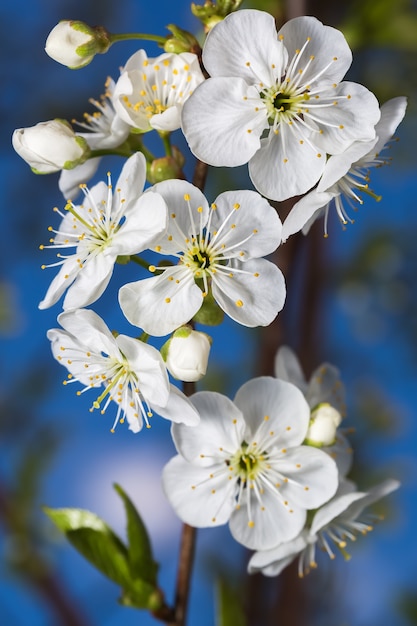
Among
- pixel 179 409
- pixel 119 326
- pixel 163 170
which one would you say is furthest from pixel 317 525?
pixel 119 326

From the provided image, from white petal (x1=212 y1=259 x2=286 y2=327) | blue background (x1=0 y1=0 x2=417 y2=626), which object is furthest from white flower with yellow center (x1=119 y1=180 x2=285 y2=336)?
blue background (x1=0 y1=0 x2=417 y2=626)

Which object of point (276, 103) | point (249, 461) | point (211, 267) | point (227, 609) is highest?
point (276, 103)

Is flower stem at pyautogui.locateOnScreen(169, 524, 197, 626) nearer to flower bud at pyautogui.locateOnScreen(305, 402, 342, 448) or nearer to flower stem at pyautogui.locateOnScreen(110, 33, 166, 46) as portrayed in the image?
flower bud at pyautogui.locateOnScreen(305, 402, 342, 448)

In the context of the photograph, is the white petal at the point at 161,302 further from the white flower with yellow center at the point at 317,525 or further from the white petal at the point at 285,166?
the white flower with yellow center at the point at 317,525

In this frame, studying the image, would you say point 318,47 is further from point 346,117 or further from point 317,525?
point 317,525

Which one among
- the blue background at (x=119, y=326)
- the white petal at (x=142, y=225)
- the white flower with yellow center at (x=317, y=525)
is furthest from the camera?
the blue background at (x=119, y=326)

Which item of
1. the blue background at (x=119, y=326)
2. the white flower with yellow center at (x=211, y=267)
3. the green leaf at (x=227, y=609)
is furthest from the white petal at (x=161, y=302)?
the blue background at (x=119, y=326)

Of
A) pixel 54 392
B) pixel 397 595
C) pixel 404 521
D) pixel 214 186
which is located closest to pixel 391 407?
pixel 404 521
